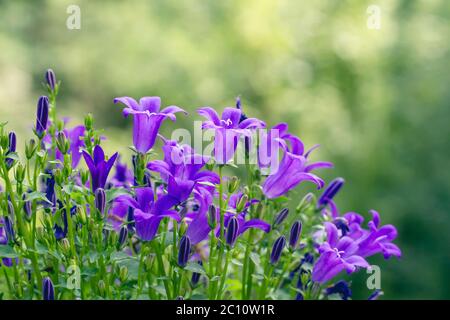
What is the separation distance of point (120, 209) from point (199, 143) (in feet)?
0.82

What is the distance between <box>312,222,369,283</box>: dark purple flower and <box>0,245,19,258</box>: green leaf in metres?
0.36

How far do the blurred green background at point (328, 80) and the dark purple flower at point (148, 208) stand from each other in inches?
107

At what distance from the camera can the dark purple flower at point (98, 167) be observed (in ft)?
2.53

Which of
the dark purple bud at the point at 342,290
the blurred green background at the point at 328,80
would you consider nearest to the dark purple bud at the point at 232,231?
the dark purple bud at the point at 342,290

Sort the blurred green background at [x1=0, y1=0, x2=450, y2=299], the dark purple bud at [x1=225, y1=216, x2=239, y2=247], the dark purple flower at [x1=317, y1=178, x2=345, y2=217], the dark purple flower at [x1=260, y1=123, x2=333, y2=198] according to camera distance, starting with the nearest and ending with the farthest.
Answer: the dark purple bud at [x1=225, y1=216, x2=239, y2=247] < the dark purple flower at [x1=260, y1=123, x2=333, y2=198] < the dark purple flower at [x1=317, y1=178, x2=345, y2=217] < the blurred green background at [x1=0, y1=0, x2=450, y2=299]

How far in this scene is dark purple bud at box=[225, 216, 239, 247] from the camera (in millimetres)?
732

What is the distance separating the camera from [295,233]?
814 millimetres

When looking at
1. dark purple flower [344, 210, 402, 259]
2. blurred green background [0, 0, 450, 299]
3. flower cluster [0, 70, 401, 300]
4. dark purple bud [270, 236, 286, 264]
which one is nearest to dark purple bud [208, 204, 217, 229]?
flower cluster [0, 70, 401, 300]

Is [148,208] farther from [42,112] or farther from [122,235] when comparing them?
[42,112]

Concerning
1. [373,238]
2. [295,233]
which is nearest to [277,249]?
[295,233]

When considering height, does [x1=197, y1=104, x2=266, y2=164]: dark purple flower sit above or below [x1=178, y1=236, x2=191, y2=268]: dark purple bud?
above

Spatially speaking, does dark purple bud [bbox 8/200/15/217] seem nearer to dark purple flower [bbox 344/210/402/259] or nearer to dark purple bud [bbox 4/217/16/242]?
dark purple bud [bbox 4/217/16/242]
